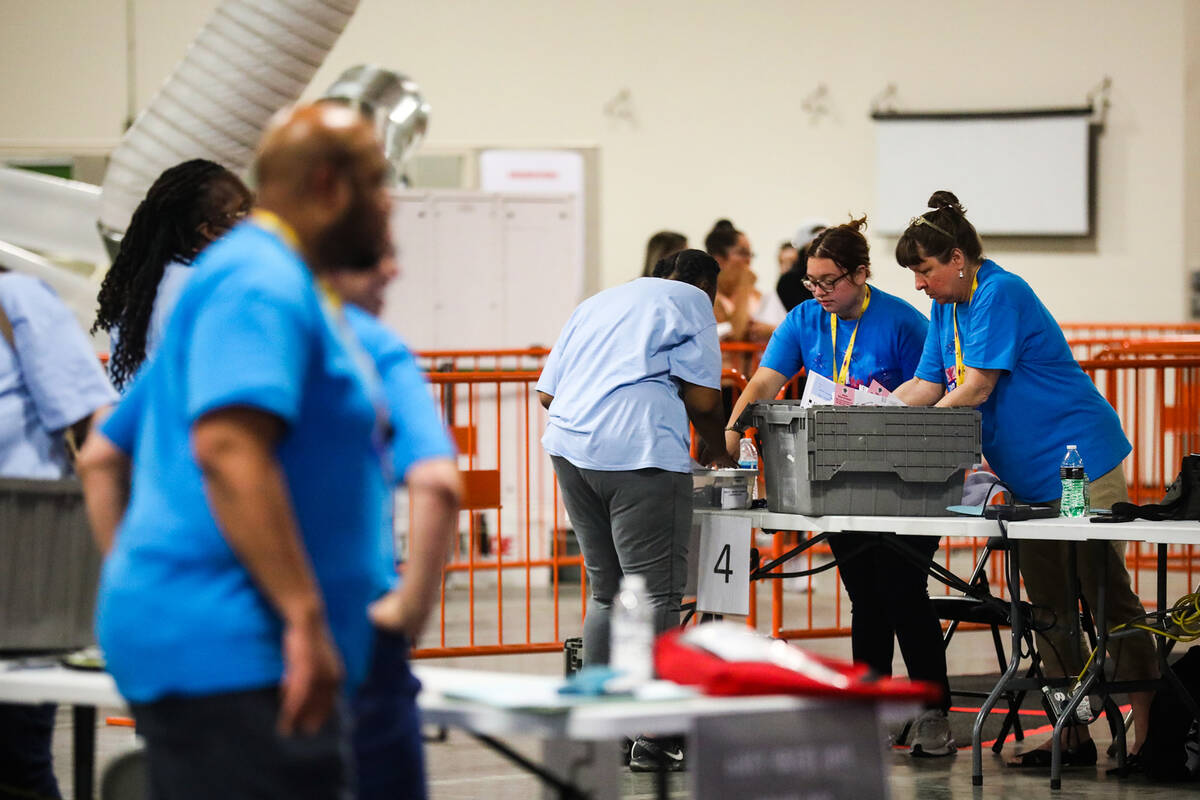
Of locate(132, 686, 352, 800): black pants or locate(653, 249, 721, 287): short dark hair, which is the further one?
locate(653, 249, 721, 287): short dark hair

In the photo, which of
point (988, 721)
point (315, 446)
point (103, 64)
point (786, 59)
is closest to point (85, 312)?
point (103, 64)

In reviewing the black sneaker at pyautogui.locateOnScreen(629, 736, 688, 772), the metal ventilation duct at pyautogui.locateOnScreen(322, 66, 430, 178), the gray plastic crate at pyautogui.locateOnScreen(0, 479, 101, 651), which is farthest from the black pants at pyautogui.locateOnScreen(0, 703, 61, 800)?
the metal ventilation duct at pyautogui.locateOnScreen(322, 66, 430, 178)

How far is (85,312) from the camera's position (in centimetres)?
934

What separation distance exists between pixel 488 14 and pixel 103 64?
3368mm

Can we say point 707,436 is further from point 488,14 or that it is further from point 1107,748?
point 488,14

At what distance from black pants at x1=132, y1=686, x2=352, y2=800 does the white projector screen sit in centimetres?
1181

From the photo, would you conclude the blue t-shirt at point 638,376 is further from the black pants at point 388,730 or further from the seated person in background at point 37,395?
the black pants at point 388,730

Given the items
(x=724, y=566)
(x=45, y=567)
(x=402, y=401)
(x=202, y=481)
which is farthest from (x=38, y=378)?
(x=724, y=566)

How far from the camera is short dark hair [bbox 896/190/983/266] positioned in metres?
4.92

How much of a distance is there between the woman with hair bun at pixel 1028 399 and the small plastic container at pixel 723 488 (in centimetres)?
75

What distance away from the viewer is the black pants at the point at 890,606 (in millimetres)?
5070

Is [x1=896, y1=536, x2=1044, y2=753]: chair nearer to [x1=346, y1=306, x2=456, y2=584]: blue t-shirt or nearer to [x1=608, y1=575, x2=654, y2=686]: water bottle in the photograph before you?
[x1=608, y1=575, x2=654, y2=686]: water bottle

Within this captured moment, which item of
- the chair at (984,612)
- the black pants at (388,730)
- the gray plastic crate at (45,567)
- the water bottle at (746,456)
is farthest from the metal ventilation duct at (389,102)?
the black pants at (388,730)

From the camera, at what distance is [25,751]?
3070 mm
